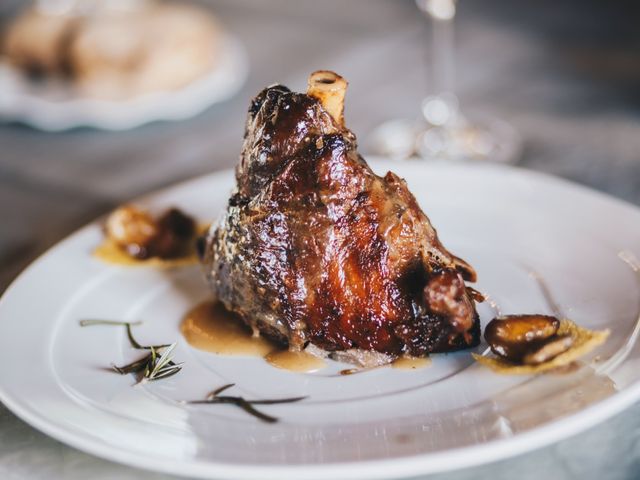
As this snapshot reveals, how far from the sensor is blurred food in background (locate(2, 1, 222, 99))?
404 cm

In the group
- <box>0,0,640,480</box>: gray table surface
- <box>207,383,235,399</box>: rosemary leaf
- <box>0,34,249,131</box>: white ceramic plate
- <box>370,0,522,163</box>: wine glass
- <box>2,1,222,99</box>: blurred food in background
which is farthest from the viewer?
<box>2,1,222,99</box>: blurred food in background

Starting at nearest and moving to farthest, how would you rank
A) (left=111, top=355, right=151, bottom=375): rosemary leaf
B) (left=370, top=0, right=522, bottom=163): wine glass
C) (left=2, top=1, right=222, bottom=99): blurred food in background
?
(left=111, top=355, right=151, bottom=375): rosemary leaf < (left=370, top=0, right=522, bottom=163): wine glass < (left=2, top=1, right=222, bottom=99): blurred food in background

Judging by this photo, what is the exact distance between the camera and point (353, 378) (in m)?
A: 1.95

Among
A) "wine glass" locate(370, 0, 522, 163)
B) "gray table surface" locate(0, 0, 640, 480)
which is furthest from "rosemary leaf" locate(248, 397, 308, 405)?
"wine glass" locate(370, 0, 522, 163)

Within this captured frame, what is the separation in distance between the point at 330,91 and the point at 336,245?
380mm

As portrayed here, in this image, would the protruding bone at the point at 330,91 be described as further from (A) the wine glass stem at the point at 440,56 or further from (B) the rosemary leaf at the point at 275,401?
(A) the wine glass stem at the point at 440,56

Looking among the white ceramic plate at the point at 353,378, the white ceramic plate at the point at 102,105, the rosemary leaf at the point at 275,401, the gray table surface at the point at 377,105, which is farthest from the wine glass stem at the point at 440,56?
the rosemary leaf at the point at 275,401

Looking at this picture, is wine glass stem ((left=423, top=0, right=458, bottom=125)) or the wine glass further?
wine glass stem ((left=423, top=0, right=458, bottom=125))

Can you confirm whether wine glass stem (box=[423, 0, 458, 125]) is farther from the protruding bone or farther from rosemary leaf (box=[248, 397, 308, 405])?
rosemary leaf (box=[248, 397, 308, 405])

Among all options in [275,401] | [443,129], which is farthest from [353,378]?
[443,129]

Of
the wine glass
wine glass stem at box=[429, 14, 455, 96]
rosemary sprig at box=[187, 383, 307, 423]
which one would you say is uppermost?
wine glass stem at box=[429, 14, 455, 96]

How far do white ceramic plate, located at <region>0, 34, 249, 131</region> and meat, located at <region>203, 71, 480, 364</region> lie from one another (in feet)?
6.61

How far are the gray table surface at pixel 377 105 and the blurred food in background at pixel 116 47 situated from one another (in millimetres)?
237

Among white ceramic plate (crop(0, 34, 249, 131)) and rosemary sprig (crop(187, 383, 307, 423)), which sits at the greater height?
white ceramic plate (crop(0, 34, 249, 131))
